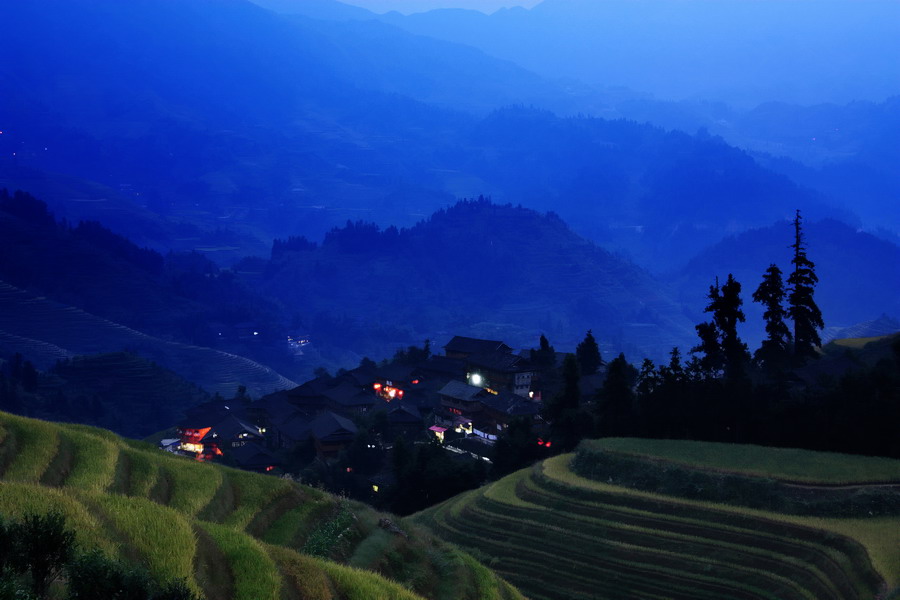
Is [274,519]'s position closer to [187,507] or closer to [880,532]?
[187,507]

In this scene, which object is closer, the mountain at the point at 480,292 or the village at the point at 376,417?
the village at the point at 376,417

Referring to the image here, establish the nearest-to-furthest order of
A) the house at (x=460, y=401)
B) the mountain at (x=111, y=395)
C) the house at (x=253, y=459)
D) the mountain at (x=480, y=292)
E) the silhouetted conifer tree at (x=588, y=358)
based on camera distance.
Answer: the house at (x=253, y=459) < the house at (x=460, y=401) < the silhouetted conifer tree at (x=588, y=358) < the mountain at (x=111, y=395) < the mountain at (x=480, y=292)

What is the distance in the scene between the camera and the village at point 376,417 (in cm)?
5372

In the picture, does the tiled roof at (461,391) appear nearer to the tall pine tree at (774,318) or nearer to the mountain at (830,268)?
the tall pine tree at (774,318)

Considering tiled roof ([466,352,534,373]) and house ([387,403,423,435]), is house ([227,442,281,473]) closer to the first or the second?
house ([387,403,423,435])

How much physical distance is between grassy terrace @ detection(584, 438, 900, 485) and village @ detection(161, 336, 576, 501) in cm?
1200

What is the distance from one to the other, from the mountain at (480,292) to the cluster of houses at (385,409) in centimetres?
6808

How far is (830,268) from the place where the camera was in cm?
17862

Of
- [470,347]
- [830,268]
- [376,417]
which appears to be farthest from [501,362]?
[830,268]

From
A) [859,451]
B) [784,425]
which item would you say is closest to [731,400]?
[784,425]

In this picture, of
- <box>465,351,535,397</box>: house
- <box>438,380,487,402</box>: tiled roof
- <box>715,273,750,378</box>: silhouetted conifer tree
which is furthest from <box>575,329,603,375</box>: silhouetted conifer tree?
<box>715,273,750,378</box>: silhouetted conifer tree

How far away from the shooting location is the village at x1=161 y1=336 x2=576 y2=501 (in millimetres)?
53719

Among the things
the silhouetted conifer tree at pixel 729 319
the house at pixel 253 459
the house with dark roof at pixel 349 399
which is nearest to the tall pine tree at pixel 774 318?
the silhouetted conifer tree at pixel 729 319

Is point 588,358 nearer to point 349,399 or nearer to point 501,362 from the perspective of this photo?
point 501,362
